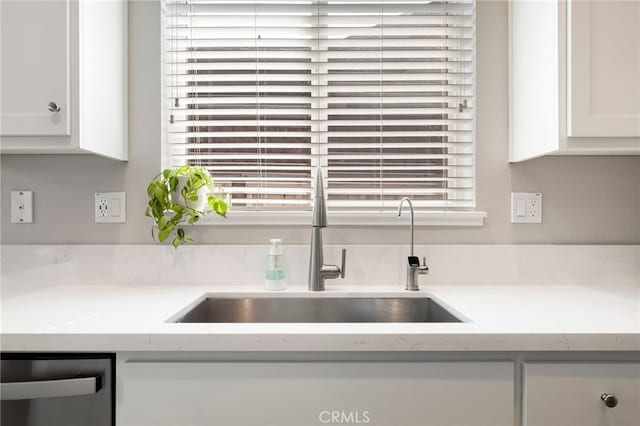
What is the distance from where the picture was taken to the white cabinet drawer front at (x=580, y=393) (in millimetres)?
907

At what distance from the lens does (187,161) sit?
5.35ft

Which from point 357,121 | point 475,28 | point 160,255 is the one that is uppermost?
point 475,28

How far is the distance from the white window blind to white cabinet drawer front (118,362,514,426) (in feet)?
2.58

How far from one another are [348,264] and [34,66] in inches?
45.9

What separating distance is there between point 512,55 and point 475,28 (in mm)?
171

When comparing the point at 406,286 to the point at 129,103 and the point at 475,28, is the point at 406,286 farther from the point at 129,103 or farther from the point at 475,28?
the point at 129,103

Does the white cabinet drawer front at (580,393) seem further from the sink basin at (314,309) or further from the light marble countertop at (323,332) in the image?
the sink basin at (314,309)

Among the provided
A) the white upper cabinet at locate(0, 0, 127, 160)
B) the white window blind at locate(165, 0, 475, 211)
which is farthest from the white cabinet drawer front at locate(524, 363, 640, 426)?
the white upper cabinet at locate(0, 0, 127, 160)

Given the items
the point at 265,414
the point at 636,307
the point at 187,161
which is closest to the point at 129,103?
the point at 187,161

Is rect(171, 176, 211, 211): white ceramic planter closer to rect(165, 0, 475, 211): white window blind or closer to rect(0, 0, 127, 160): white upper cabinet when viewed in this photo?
rect(165, 0, 475, 211): white window blind

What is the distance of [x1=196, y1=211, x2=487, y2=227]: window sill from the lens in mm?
1528

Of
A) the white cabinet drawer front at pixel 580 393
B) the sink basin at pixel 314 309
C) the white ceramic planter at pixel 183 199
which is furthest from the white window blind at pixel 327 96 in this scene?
the white cabinet drawer front at pixel 580 393

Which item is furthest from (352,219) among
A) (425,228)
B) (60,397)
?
(60,397)

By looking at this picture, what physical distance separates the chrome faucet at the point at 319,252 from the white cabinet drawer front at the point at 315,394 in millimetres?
504
